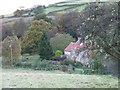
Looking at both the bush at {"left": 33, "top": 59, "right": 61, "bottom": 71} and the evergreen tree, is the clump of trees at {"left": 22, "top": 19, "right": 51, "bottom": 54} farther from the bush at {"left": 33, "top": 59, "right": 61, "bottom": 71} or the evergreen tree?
the bush at {"left": 33, "top": 59, "right": 61, "bottom": 71}

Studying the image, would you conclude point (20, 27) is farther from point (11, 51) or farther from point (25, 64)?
point (25, 64)

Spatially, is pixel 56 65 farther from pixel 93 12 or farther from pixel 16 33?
pixel 93 12

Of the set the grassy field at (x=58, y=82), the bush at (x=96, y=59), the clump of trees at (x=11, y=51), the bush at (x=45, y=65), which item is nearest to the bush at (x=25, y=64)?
the bush at (x=45, y=65)

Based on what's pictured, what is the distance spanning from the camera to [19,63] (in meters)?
17.0

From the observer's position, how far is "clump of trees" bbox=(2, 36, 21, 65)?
1741cm

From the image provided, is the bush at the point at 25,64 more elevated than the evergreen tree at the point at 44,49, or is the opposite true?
the evergreen tree at the point at 44,49

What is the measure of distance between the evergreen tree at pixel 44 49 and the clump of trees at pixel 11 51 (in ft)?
4.61

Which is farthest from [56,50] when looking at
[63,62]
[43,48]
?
[63,62]

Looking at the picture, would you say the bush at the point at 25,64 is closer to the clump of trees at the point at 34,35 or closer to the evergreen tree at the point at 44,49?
the evergreen tree at the point at 44,49

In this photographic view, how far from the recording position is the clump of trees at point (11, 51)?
17406 mm

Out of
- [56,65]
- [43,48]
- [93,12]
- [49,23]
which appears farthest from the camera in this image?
[49,23]

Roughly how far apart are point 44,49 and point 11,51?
2.05 m

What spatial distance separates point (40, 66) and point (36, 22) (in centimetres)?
373

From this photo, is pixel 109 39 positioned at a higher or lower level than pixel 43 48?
higher
